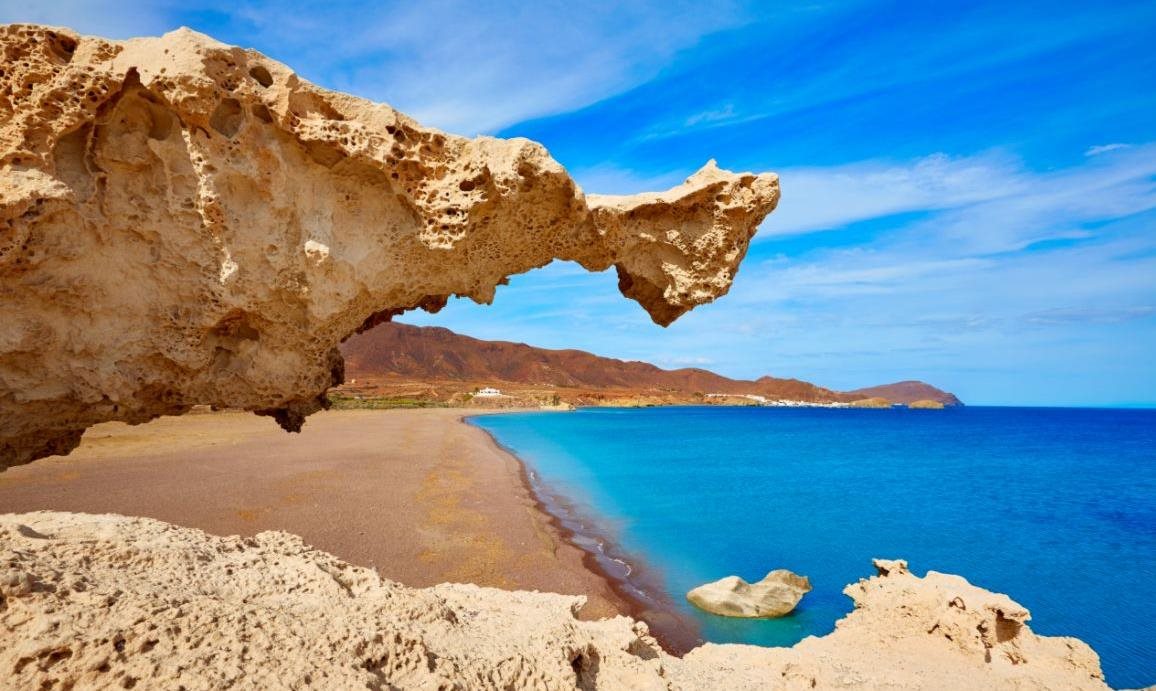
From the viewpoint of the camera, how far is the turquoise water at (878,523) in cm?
1258

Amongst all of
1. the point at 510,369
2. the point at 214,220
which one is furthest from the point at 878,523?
the point at 510,369

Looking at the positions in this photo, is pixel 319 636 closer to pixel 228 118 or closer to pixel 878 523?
pixel 228 118

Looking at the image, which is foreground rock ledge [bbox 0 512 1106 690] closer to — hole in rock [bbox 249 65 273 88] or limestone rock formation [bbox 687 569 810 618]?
hole in rock [bbox 249 65 273 88]

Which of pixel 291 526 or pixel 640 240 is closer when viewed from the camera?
pixel 640 240

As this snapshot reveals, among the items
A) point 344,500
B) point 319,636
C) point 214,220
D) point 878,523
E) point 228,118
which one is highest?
point 228,118

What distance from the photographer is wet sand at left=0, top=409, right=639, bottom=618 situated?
37.4 ft

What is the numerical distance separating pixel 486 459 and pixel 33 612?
24580 millimetres

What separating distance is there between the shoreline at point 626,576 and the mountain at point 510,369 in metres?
78.5

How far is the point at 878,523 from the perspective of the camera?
2111 cm

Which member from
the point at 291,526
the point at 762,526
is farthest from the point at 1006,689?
the point at 762,526

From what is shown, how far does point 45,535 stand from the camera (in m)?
3.53

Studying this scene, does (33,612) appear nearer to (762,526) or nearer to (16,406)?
(16,406)

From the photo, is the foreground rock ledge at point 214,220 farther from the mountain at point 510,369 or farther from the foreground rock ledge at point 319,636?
the mountain at point 510,369

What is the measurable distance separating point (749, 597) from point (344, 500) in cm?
983
